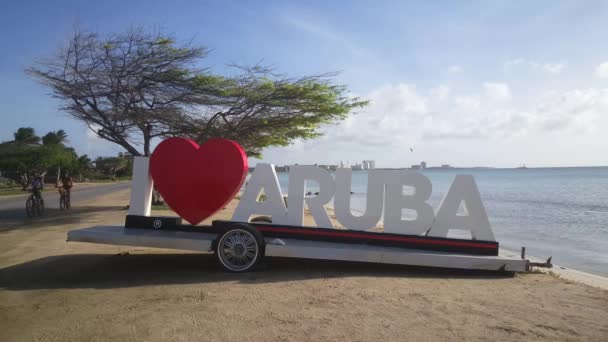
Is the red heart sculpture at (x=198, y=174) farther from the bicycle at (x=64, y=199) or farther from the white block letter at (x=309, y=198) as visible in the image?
the bicycle at (x=64, y=199)

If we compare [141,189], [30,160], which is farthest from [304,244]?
[30,160]

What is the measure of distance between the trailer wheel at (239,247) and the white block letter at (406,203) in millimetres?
2446

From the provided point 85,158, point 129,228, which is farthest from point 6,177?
point 129,228

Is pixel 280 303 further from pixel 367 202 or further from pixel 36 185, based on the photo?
pixel 36 185

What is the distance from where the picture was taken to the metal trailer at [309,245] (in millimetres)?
7070

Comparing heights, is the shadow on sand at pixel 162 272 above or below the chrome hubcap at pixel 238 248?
below

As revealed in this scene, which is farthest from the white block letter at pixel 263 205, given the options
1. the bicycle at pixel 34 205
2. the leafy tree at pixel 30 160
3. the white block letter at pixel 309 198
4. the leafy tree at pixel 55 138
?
the leafy tree at pixel 55 138

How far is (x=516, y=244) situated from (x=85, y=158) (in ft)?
226

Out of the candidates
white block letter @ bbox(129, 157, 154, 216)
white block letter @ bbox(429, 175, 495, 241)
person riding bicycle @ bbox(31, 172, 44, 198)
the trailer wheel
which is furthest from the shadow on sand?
person riding bicycle @ bbox(31, 172, 44, 198)

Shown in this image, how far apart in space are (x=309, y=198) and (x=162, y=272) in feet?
9.58

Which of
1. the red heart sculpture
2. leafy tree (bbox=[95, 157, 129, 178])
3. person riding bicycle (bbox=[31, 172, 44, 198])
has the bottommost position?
person riding bicycle (bbox=[31, 172, 44, 198])

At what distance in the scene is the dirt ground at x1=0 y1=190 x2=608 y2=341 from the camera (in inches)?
177

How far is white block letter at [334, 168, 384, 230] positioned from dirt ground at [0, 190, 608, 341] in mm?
795

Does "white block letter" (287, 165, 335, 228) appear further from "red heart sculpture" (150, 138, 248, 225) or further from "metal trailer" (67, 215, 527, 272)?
"red heart sculpture" (150, 138, 248, 225)
